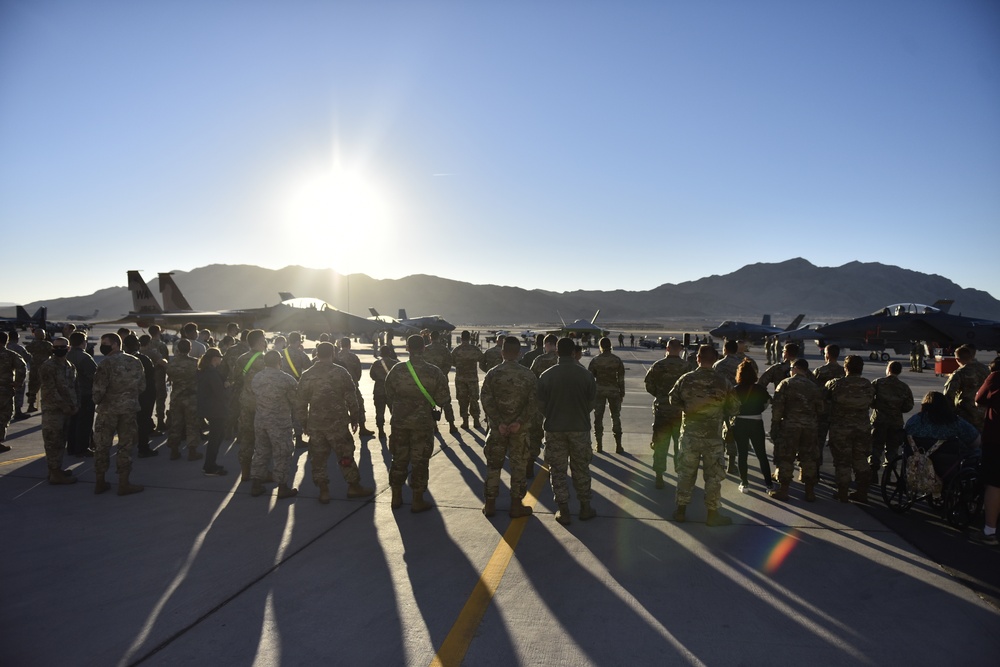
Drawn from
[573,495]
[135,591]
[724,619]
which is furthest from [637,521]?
[135,591]

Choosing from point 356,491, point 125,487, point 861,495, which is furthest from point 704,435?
point 125,487

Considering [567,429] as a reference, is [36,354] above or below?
above

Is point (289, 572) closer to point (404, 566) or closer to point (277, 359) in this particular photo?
point (404, 566)

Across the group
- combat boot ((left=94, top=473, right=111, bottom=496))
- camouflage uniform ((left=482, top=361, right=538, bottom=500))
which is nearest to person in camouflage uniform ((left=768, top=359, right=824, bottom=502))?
camouflage uniform ((left=482, top=361, right=538, bottom=500))

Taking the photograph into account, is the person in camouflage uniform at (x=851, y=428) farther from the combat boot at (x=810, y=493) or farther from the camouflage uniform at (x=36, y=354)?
the camouflage uniform at (x=36, y=354)

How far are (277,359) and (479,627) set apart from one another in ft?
13.9

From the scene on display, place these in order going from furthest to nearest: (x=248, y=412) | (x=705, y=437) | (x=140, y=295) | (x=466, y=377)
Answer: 1. (x=140, y=295)
2. (x=466, y=377)
3. (x=248, y=412)
4. (x=705, y=437)

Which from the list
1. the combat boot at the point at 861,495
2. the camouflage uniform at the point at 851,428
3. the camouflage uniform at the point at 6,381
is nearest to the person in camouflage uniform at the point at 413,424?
the camouflage uniform at the point at 851,428

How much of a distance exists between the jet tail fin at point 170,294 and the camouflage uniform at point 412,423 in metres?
38.1

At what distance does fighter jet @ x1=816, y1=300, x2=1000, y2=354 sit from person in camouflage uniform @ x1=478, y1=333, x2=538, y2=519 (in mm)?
24422

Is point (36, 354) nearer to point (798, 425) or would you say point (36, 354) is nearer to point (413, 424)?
point (413, 424)

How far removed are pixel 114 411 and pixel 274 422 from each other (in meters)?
2.09

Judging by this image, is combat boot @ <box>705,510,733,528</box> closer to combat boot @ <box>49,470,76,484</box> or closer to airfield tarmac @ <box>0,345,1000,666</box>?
airfield tarmac @ <box>0,345,1000,666</box>

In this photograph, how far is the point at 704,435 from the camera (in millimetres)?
5480
